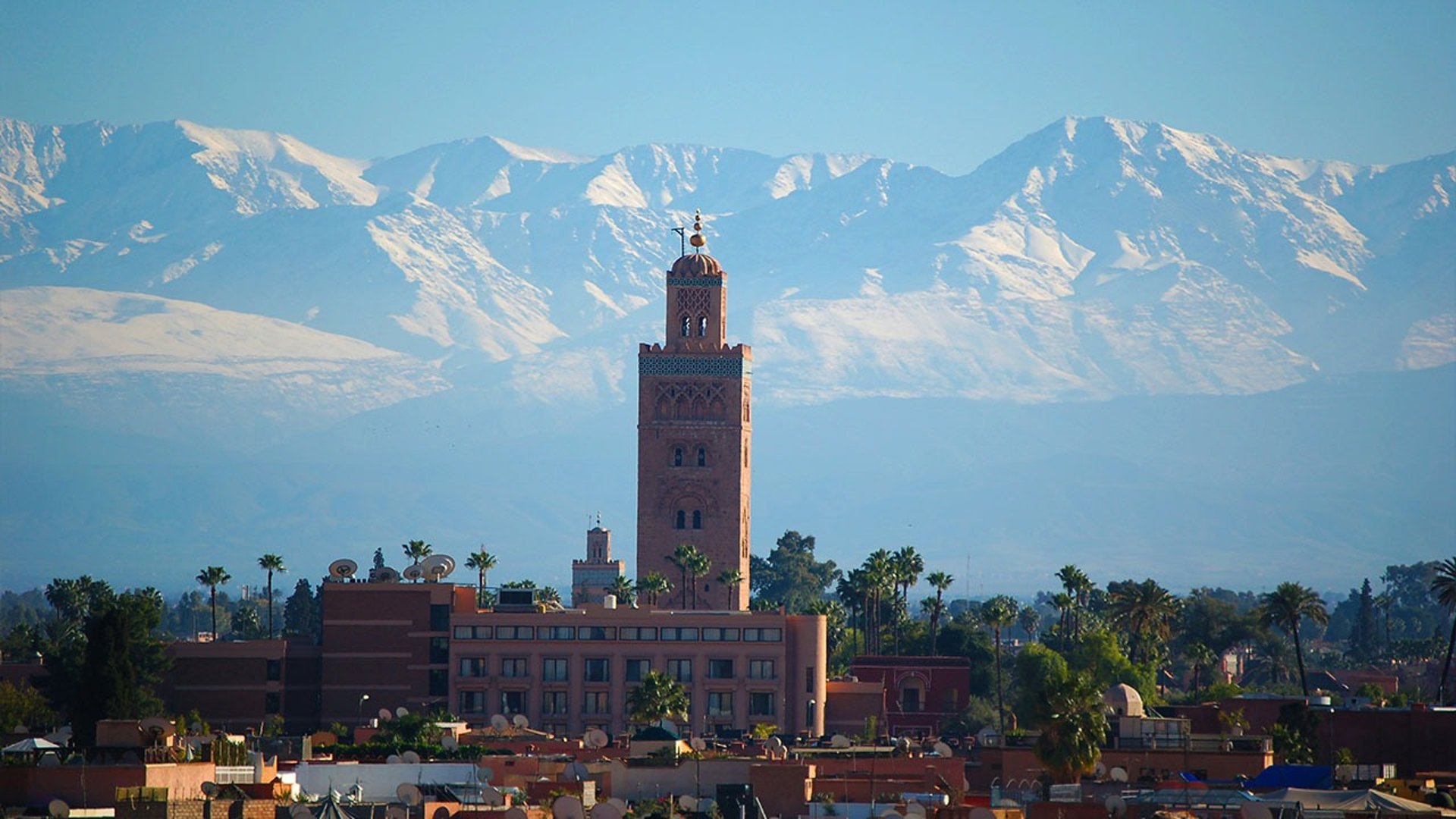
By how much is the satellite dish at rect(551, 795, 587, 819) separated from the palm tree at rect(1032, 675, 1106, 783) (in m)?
25.4

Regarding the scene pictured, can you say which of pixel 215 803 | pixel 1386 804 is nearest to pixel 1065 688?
pixel 1386 804

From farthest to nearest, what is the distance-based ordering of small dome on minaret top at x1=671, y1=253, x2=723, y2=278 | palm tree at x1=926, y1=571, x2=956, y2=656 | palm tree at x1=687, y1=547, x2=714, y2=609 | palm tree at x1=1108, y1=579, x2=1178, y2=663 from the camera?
1. palm tree at x1=926, y1=571, x2=956, y2=656
2. small dome on minaret top at x1=671, y1=253, x2=723, y2=278
3. palm tree at x1=687, y1=547, x2=714, y2=609
4. palm tree at x1=1108, y1=579, x2=1178, y2=663

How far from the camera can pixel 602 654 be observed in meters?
152

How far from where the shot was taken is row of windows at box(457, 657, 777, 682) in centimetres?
15150

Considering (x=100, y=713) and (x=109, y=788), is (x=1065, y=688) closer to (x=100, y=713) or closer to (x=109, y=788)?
(x=109, y=788)

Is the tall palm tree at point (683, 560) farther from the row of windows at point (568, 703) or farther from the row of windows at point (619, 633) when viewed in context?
the row of windows at point (568, 703)

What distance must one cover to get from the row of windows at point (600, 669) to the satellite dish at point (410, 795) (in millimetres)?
66036

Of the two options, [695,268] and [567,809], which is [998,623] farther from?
[567,809]

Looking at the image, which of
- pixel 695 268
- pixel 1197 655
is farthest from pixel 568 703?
pixel 1197 655

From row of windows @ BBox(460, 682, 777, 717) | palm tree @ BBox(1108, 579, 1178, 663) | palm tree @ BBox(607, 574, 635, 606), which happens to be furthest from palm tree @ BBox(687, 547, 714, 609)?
palm tree @ BBox(1108, 579, 1178, 663)

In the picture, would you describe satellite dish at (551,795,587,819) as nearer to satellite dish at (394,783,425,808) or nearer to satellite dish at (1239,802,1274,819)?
satellite dish at (394,783,425,808)

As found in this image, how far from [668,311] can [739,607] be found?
67.8ft

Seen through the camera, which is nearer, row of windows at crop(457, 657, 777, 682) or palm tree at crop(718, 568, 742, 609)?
row of windows at crop(457, 657, 777, 682)

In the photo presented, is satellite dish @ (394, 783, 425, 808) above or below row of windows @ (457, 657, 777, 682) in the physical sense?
below
